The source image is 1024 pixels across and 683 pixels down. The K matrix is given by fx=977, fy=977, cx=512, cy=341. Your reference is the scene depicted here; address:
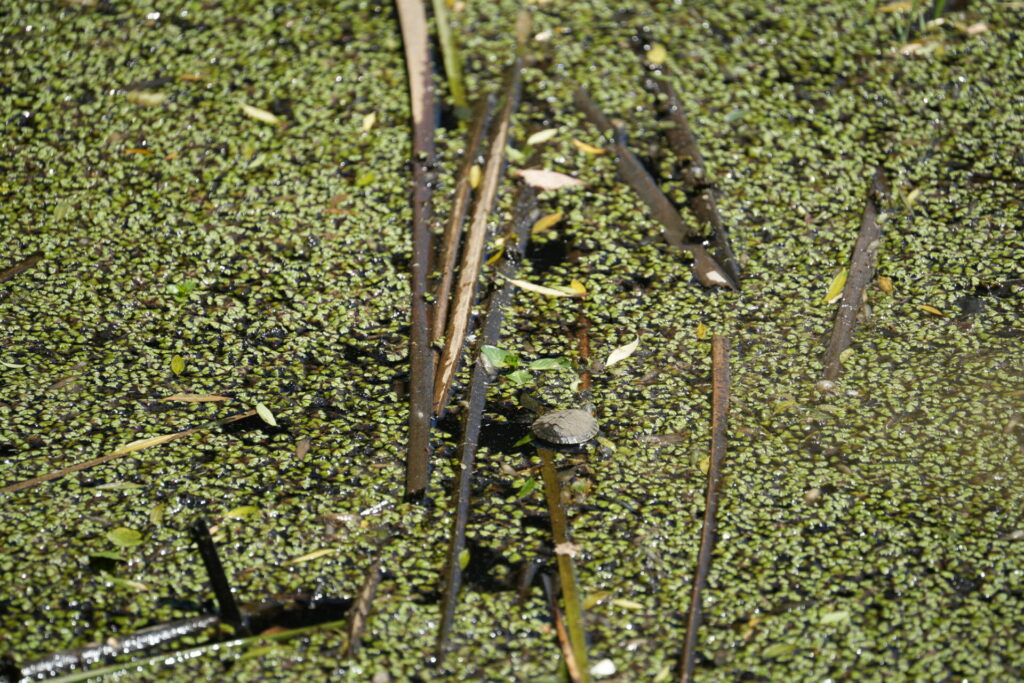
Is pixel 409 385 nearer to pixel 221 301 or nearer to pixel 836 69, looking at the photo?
pixel 221 301

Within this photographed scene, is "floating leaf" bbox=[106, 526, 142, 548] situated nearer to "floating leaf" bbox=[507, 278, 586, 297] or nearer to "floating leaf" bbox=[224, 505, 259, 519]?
"floating leaf" bbox=[224, 505, 259, 519]

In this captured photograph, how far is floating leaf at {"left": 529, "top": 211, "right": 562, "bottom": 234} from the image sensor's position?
9.78 ft

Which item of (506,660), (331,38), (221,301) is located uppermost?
(331,38)

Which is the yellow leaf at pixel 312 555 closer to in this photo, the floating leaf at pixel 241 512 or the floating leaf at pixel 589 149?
the floating leaf at pixel 241 512

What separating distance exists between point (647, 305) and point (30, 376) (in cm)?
165

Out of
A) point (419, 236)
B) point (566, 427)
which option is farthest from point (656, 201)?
point (566, 427)

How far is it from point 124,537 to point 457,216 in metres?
1.33

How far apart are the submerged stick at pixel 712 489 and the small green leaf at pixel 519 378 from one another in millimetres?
475

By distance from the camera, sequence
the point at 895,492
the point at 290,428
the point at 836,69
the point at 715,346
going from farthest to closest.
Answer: the point at 836,69 < the point at 715,346 < the point at 290,428 < the point at 895,492

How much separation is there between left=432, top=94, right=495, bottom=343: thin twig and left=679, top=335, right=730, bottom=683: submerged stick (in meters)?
0.73

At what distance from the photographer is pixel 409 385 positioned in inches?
98.7

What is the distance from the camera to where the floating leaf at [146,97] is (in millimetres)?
3373

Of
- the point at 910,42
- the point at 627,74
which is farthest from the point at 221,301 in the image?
the point at 910,42

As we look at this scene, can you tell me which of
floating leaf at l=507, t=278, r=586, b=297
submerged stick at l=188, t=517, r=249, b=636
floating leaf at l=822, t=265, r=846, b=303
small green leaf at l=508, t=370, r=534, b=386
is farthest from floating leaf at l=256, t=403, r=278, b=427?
floating leaf at l=822, t=265, r=846, b=303
